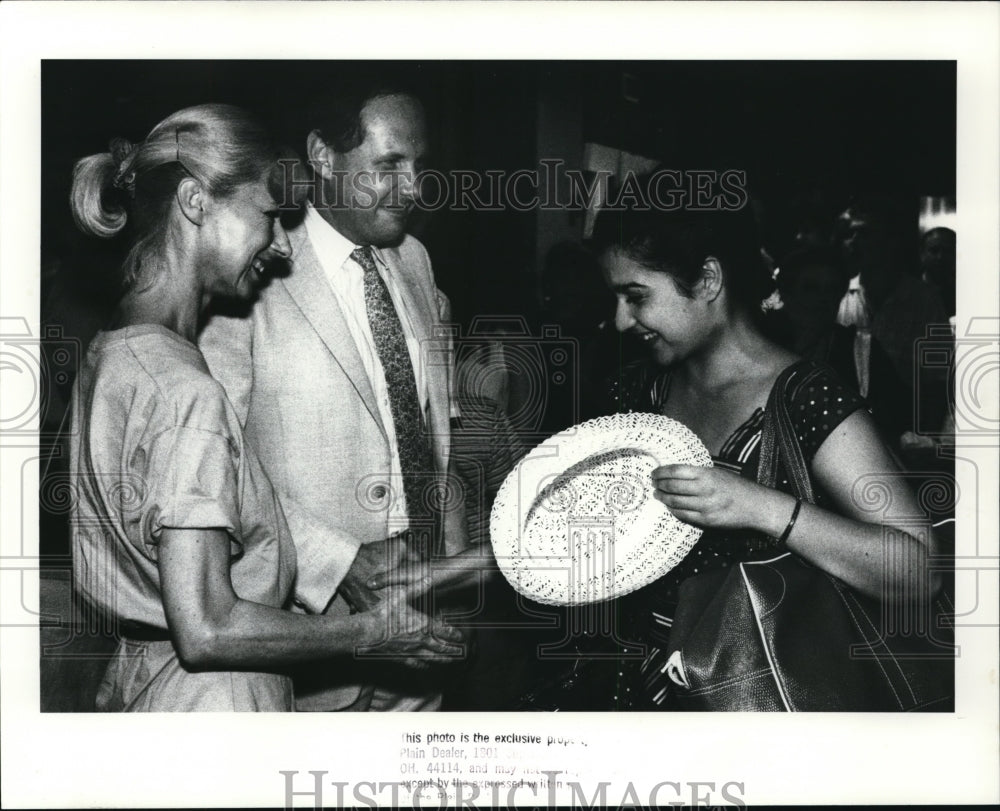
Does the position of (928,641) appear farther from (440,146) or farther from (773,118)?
(440,146)

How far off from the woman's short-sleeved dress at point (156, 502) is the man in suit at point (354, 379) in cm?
9

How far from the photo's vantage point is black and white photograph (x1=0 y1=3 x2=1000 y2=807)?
3.76m

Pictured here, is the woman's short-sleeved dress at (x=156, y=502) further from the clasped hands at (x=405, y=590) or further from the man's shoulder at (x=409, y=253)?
the man's shoulder at (x=409, y=253)

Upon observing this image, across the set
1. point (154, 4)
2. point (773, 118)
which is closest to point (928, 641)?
point (773, 118)

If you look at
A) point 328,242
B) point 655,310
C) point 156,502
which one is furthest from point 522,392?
point 156,502

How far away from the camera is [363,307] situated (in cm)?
381

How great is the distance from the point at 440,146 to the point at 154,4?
1.01m

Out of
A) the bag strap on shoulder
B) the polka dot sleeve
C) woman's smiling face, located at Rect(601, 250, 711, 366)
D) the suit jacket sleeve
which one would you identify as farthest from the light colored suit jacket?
the polka dot sleeve

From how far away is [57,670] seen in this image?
12.4 feet

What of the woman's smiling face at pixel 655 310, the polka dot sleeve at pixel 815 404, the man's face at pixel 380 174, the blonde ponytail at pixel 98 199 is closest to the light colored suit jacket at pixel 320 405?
the man's face at pixel 380 174

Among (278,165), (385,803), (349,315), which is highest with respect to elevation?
(278,165)

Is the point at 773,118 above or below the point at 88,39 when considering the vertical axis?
below

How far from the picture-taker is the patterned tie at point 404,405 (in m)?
3.79

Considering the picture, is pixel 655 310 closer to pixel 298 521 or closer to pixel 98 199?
pixel 298 521
